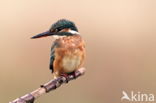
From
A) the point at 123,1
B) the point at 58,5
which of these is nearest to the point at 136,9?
the point at 123,1

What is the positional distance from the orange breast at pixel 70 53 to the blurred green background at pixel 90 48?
1.88 metres

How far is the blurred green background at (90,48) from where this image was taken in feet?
18.1

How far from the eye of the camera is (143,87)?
18.5 ft

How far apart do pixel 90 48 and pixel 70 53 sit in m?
2.74

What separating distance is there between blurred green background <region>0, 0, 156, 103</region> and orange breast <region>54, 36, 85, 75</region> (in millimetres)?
1882

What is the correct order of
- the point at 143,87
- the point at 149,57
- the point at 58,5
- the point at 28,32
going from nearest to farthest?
the point at 143,87 < the point at 149,57 < the point at 28,32 < the point at 58,5

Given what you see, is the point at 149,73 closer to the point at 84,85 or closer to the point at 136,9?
the point at 84,85

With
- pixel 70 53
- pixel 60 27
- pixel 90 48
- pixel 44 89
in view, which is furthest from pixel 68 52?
pixel 90 48

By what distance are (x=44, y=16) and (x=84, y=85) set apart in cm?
176

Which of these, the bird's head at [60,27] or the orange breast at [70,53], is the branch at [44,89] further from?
the bird's head at [60,27]

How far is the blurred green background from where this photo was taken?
5531 mm

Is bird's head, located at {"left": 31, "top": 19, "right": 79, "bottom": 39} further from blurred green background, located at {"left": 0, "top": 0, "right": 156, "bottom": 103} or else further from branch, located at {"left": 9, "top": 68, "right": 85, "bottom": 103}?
blurred green background, located at {"left": 0, "top": 0, "right": 156, "bottom": 103}

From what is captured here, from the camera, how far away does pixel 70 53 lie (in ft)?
11.4

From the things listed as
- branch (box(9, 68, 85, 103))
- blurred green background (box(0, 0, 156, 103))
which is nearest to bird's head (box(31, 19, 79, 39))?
branch (box(9, 68, 85, 103))
